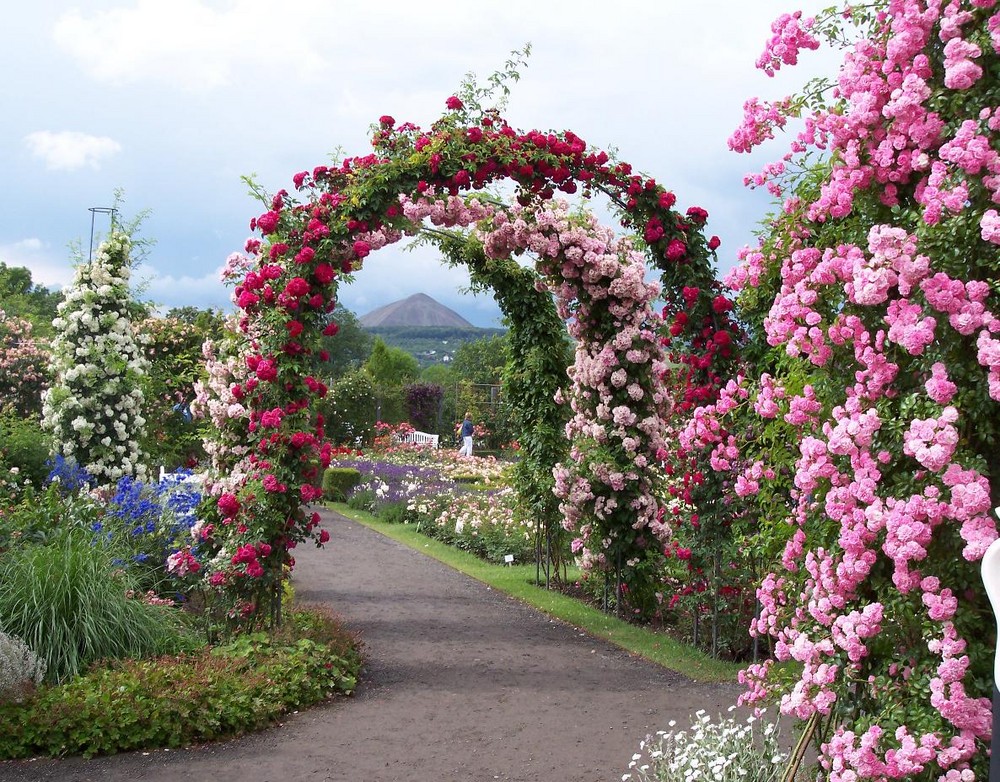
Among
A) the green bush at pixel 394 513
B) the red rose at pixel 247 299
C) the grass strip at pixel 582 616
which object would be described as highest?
the red rose at pixel 247 299

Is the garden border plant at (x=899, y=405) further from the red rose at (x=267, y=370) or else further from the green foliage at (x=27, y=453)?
the green foliage at (x=27, y=453)

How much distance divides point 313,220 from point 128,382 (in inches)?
153

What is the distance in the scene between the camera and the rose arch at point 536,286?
19.8ft

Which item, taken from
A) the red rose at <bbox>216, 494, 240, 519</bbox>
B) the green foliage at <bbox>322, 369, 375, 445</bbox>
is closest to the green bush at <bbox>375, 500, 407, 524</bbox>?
the red rose at <bbox>216, 494, 240, 519</bbox>

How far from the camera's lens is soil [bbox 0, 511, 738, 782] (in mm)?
4375

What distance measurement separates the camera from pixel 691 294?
6359 millimetres

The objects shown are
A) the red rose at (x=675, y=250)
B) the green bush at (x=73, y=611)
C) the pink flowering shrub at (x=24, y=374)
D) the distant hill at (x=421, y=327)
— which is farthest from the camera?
the distant hill at (x=421, y=327)

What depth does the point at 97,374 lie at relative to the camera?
887 centimetres

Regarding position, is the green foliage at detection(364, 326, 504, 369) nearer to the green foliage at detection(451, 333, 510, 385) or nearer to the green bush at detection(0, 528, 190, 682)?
the green foliage at detection(451, 333, 510, 385)

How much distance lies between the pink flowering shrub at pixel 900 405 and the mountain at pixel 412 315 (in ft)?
336

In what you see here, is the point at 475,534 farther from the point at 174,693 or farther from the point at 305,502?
the point at 174,693

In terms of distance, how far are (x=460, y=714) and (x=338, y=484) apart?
11.9 metres

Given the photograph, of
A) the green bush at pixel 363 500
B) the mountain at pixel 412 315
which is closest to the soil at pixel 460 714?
the green bush at pixel 363 500

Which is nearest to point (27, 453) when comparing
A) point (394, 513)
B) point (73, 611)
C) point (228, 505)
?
point (228, 505)
